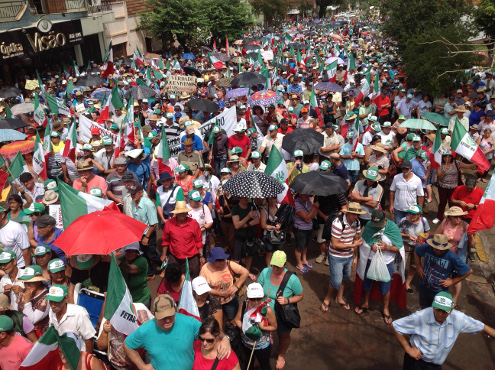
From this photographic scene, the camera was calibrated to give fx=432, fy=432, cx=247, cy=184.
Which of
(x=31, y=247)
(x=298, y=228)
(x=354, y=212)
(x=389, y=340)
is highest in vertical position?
(x=354, y=212)

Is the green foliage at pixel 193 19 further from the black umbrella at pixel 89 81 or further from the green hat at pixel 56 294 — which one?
the green hat at pixel 56 294

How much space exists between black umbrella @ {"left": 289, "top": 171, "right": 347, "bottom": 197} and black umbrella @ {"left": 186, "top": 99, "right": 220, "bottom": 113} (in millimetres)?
4474

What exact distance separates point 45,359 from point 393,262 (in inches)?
160

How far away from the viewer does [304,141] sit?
805cm

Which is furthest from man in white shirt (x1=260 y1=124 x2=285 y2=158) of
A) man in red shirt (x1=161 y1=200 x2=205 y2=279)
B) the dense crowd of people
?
man in red shirt (x1=161 y1=200 x2=205 y2=279)

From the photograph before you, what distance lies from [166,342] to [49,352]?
2.99 feet

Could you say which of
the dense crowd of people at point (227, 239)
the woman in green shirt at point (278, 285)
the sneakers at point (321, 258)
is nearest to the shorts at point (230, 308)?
the dense crowd of people at point (227, 239)

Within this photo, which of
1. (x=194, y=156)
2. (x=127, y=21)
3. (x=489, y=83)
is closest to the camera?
(x=194, y=156)

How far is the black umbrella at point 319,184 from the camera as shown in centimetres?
621

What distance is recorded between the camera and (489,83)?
48.0 feet

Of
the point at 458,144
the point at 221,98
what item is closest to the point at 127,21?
the point at 221,98

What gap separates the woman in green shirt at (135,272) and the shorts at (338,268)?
95.0 inches

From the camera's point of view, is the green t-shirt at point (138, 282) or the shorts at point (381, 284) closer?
the green t-shirt at point (138, 282)

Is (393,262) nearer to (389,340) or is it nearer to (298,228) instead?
(389,340)
